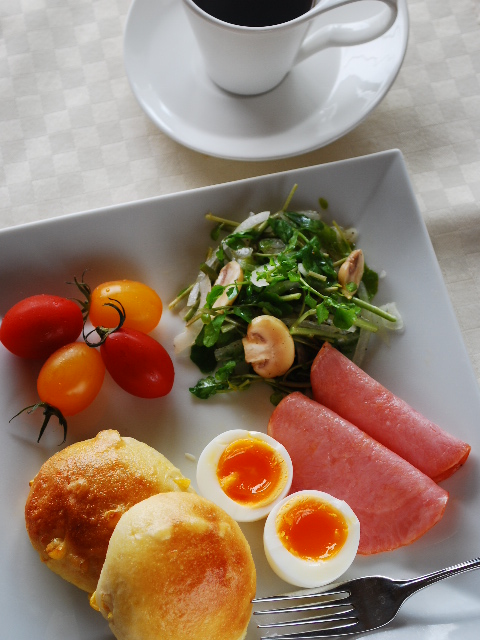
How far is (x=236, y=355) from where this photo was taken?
80.4 inches

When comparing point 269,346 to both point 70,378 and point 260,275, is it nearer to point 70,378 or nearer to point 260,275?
point 260,275

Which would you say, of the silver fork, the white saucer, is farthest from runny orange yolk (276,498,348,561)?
the white saucer

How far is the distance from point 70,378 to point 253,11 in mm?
1241

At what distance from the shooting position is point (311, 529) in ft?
5.85

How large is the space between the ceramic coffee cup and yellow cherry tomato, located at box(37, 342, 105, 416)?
99 cm

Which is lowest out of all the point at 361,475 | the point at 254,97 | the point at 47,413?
the point at 361,475

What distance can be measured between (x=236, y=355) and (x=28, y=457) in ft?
2.35

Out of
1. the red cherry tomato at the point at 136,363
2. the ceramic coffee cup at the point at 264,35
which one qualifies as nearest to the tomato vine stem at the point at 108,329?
the red cherry tomato at the point at 136,363

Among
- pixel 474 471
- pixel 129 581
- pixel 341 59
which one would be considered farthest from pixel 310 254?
pixel 129 581

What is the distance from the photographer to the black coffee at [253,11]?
74.5 inches

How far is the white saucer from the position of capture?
6.68ft

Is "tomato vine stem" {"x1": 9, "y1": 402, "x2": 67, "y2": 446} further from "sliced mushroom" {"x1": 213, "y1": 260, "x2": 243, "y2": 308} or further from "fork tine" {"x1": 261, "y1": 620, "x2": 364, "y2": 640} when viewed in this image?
"fork tine" {"x1": 261, "y1": 620, "x2": 364, "y2": 640}

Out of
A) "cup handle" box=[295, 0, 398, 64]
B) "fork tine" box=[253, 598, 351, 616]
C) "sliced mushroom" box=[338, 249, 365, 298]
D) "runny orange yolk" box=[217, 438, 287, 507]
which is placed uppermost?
"cup handle" box=[295, 0, 398, 64]

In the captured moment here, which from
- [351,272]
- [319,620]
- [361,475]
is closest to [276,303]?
[351,272]
